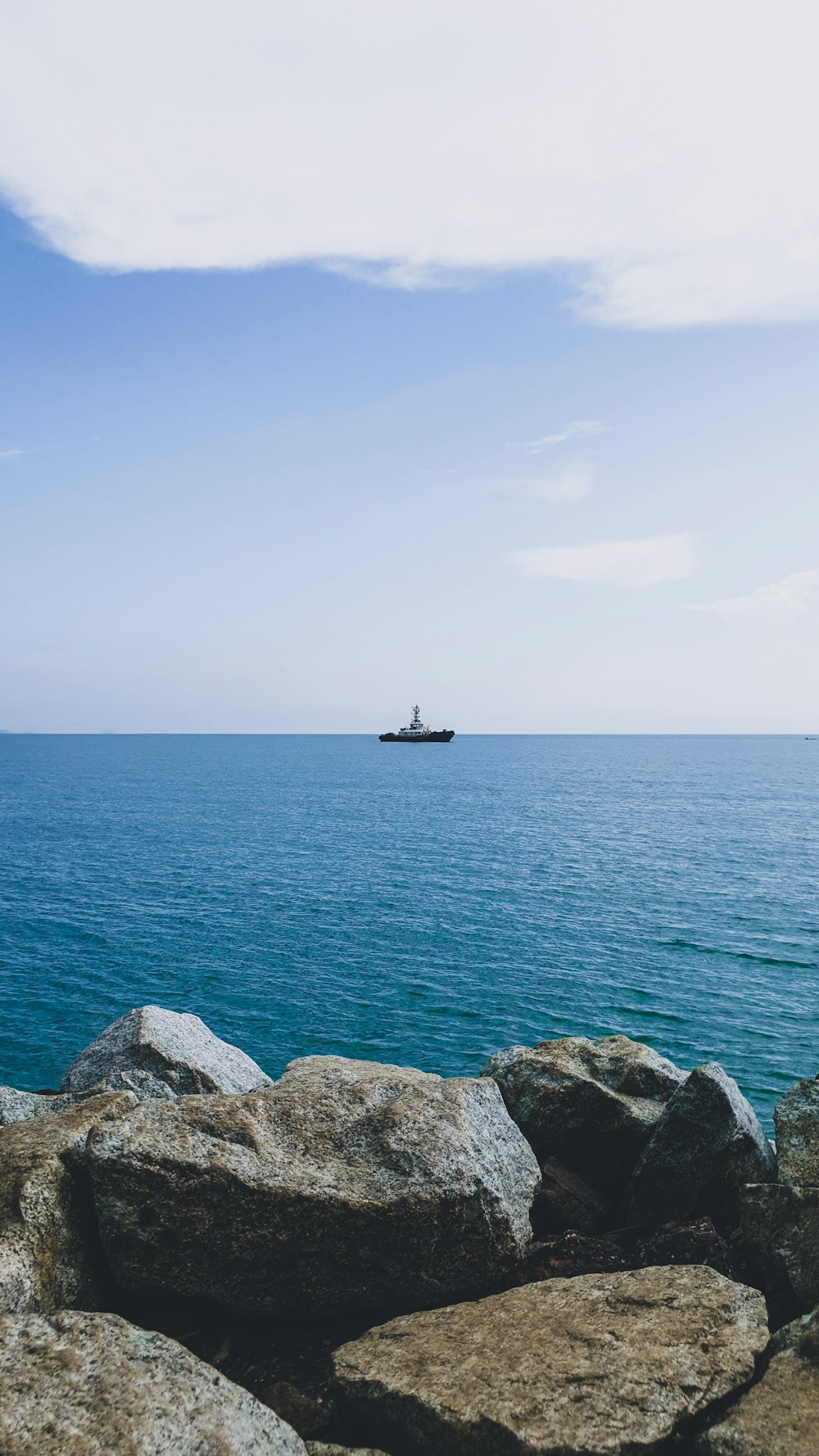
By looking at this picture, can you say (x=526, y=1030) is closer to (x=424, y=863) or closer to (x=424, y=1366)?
(x=424, y=1366)

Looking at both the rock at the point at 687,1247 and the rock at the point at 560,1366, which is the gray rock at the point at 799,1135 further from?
the rock at the point at 560,1366

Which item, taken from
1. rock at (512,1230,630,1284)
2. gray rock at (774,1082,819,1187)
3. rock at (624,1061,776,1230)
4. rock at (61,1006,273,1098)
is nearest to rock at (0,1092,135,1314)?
rock at (61,1006,273,1098)

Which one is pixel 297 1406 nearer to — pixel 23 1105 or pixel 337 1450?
pixel 337 1450

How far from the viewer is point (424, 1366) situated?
771 centimetres

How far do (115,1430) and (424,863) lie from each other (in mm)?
62003

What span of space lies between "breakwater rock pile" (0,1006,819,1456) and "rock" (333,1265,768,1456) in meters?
0.02

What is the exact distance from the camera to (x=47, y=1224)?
28.2ft

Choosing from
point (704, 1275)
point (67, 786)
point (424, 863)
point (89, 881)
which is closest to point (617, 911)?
point (424, 863)

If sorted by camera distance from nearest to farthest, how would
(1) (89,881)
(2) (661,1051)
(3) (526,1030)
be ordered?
(2) (661,1051), (3) (526,1030), (1) (89,881)

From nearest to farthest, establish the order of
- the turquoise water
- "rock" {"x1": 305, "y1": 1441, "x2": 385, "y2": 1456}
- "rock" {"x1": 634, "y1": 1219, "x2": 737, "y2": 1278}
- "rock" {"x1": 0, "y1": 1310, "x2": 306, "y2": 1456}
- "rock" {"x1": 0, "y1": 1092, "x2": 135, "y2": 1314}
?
"rock" {"x1": 0, "y1": 1310, "x2": 306, "y2": 1456} < "rock" {"x1": 305, "y1": 1441, "x2": 385, "y2": 1456} < "rock" {"x1": 0, "y1": 1092, "x2": 135, "y2": 1314} < "rock" {"x1": 634, "y1": 1219, "x2": 737, "y2": 1278} < the turquoise water

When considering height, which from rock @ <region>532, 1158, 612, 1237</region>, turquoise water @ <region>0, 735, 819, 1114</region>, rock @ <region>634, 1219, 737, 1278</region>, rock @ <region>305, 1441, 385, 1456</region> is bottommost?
turquoise water @ <region>0, 735, 819, 1114</region>

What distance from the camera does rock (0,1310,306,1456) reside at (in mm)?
6043

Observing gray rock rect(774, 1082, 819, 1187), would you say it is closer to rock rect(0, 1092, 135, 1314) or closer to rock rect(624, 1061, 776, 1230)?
rock rect(624, 1061, 776, 1230)

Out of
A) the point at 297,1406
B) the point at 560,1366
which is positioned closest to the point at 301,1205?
the point at 297,1406
